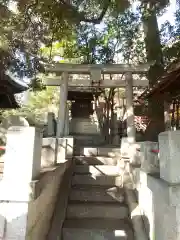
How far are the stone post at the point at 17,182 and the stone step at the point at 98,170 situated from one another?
11.0 feet

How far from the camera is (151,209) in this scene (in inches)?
147

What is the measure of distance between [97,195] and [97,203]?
0.87 ft

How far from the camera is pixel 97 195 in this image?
525 centimetres

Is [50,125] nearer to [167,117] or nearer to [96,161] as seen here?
[96,161]

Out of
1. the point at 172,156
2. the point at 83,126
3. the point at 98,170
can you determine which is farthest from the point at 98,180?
the point at 83,126

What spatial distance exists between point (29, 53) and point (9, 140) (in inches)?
314

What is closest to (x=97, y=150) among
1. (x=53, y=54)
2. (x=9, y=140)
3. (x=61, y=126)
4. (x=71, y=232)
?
(x=61, y=126)

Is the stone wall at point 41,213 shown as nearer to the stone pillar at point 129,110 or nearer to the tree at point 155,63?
the stone pillar at point 129,110

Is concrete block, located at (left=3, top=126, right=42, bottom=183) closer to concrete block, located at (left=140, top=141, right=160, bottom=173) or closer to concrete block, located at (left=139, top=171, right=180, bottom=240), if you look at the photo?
concrete block, located at (left=139, top=171, right=180, bottom=240)

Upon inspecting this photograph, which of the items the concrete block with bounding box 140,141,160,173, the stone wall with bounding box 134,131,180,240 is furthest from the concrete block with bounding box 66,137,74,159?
the stone wall with bounding box 134,131,180,240

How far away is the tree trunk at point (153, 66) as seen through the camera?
10.3 m

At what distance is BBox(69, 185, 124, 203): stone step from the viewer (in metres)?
5.18

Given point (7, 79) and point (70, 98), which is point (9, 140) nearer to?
point (7, 79)

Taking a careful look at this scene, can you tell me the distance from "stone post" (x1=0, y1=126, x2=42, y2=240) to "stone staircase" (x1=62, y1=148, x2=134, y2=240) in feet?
5.30
